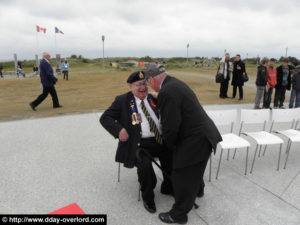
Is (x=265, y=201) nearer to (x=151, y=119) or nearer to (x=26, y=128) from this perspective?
(x=151, y=119)

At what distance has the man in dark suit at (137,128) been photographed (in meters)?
2.90

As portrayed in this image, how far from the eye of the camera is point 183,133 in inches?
95.0

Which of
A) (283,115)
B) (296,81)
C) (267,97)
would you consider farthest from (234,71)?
(283,115)

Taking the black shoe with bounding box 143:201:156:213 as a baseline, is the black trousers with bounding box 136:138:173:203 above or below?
above

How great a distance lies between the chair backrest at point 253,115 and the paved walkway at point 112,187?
0.60m

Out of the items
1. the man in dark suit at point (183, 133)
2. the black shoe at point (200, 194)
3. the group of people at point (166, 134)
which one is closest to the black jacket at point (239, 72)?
the group of people at point (166, 134)

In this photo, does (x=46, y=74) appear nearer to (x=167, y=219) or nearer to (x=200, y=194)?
(x=200, y=194)

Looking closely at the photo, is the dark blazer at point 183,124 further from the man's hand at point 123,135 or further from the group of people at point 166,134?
the man's hand at point 123,135

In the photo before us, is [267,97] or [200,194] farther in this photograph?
[267,97]

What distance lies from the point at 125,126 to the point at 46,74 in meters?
5.68

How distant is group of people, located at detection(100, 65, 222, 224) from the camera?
7.62 ft

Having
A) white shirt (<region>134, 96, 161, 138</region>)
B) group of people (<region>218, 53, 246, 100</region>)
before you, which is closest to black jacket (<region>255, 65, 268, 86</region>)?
group of people (<region>218, 53, 246, 100</region>)

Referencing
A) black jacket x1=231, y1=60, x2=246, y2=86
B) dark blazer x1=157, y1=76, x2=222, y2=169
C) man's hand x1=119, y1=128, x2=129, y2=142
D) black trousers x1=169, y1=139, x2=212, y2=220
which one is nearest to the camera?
dark blazer x1=157, y1=76, x2=222, y2=169

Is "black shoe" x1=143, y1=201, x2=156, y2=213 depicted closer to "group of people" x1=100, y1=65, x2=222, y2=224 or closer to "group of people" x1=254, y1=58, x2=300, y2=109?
"group of people" x1=100, y1=65, x2=222, y2=224
